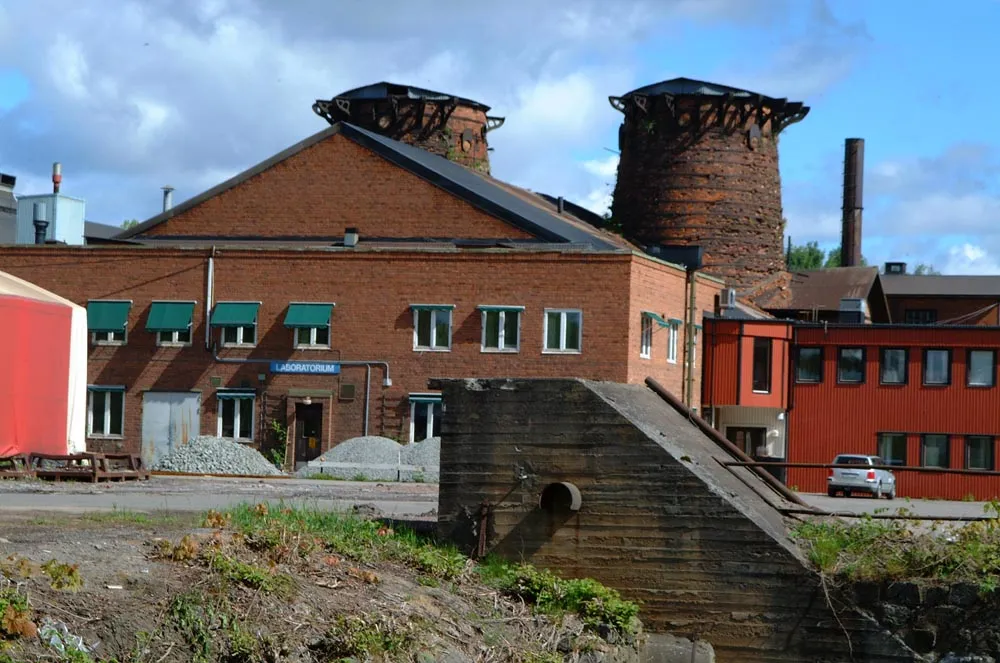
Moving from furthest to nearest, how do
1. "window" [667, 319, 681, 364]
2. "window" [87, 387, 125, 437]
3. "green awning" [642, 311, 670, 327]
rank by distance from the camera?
"window" [667, 319, 681, 364] → "window" [87, 387, 125, 437] → "green awning" [642, 311, 670, 327]

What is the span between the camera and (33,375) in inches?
1356

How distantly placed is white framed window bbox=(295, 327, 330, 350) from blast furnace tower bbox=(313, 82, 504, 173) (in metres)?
20.6

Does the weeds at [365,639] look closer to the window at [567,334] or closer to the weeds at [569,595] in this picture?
the weeds at [569,595]

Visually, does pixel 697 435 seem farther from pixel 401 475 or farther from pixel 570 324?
pixel 570 324

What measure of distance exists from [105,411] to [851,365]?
2580 cm

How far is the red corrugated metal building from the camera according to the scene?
4994 cm

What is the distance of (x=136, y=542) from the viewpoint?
35.4 ft

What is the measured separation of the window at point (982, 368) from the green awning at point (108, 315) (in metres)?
28.7

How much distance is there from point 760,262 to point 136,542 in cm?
5752

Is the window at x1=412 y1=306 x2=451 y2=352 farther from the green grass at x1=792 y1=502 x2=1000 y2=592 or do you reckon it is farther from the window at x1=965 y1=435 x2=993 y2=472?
the green grass at x1=792 y1=502 x2=1000 y2=592

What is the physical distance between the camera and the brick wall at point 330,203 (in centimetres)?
4966

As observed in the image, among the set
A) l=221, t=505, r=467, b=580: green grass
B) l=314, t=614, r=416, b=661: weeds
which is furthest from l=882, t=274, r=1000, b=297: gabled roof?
l=314, t=614, r=416, b=661: weeds

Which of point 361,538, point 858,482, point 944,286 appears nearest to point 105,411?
point 858,482

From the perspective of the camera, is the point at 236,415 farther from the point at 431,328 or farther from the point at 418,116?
the point at 418,116
